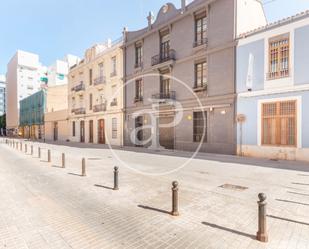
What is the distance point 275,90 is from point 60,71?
6142cm

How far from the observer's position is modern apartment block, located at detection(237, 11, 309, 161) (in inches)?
466

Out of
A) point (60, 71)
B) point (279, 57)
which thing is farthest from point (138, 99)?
point (60, 71)

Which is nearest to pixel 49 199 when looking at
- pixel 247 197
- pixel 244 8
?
pixel 247 197

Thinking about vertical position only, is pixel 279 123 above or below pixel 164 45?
below

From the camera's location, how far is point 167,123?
1931 centimetres

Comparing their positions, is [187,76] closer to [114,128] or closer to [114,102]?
[114,102]

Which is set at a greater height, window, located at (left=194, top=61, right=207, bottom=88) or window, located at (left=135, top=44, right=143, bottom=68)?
window, located at (left=135, top=44, right=143, bottom=68)

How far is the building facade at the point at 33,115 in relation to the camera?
45.0 m

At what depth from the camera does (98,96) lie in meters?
28.3

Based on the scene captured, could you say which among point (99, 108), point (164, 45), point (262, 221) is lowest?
point (262, 221)

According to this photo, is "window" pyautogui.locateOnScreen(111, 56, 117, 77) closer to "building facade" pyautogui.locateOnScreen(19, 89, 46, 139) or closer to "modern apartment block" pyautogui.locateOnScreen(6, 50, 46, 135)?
"building facade" pyautogui.locateOnScreen(19, 89, 46, 139)

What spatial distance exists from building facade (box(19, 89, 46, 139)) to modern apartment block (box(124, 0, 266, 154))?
1171 inches

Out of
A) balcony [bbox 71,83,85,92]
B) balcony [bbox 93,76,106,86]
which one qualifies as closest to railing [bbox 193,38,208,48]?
balcony [bbox 93,76,106,86]

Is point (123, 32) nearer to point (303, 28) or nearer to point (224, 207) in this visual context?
point (303, 28)
